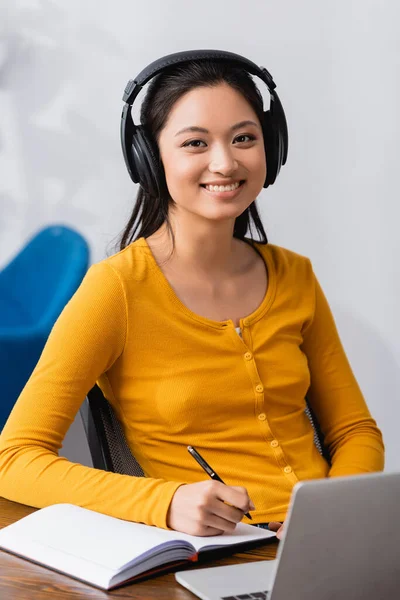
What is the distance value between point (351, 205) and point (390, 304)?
34 cm

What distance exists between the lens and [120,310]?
1358mm

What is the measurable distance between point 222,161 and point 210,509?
550 mm

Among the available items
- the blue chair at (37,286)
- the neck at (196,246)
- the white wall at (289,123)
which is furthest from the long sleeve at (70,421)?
the white wall at (289,123)

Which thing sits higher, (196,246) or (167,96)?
(167,96)

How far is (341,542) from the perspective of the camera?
0.81 meters

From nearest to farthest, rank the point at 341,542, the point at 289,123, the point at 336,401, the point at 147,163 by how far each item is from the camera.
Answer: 1. the point at 341,542
2. the point at 147,163
3. the point at 336,401
4. the point at 289,123

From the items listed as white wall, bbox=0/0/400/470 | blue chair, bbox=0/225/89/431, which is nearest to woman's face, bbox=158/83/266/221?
blue chair, bbox=0/225/89/431

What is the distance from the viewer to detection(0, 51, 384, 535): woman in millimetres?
1296

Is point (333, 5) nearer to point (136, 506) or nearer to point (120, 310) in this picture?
point (120, 310)

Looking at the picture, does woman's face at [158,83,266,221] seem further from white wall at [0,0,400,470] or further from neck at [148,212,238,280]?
white wall at [0,0,400,470]

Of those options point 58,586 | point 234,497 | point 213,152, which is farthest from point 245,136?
point 58,586

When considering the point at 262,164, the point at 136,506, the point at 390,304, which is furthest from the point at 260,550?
the point at 390,304

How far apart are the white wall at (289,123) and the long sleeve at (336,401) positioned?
4.13 feet

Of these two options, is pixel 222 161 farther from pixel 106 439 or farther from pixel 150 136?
pixel 106 439
